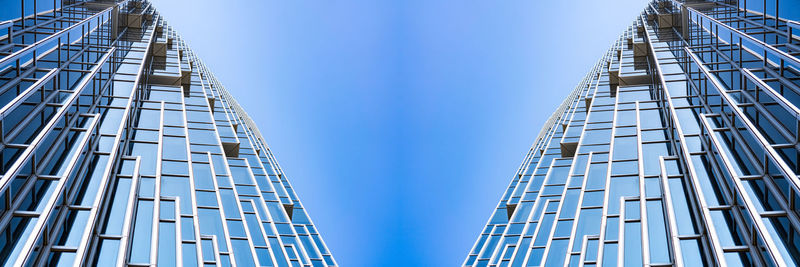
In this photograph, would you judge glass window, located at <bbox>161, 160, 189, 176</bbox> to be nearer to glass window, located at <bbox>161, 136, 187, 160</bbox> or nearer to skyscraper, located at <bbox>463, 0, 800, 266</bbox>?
glass window, located at <bbox>161, 136, 187, 160</bbox>

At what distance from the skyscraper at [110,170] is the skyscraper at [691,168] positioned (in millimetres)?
8083

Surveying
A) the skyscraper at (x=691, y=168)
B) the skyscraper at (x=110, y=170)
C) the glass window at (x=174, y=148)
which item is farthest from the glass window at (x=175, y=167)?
the skyscraper at (x=691, y=168)

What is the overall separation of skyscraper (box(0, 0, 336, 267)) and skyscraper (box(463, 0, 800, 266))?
8083mm

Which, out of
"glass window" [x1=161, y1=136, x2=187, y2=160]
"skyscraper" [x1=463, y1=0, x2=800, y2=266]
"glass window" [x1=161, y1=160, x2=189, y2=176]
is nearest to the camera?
"skyscraper" [x1=463, y1=0, x2=800, y2=266]

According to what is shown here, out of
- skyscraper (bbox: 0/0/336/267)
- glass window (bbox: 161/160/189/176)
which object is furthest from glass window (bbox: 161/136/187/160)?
glass window (bbox: 161/160/189/176)

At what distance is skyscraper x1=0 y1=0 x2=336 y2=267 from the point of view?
1166 cm

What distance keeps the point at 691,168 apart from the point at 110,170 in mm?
12499

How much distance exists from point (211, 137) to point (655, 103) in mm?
16329

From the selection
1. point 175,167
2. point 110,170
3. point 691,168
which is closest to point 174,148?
point 175,167

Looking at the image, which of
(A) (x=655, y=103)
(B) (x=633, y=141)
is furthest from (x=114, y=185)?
(A) (x=655, y=103)

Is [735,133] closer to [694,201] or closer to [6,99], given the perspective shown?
[694,201]

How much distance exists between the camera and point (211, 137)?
25953 millimetres

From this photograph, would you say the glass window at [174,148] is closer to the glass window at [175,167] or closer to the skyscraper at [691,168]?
the glass window at [175,167]

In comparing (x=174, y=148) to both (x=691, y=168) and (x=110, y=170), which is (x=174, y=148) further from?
(x=691, y=168)
